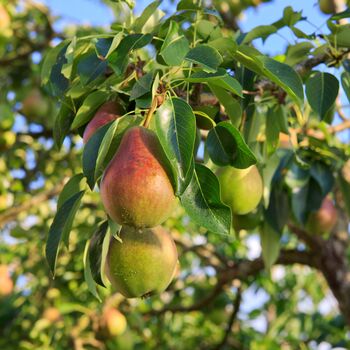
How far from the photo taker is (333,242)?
2334 millimetres

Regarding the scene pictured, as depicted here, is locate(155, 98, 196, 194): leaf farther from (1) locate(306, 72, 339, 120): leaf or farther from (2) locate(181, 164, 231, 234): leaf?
(1) locate(306, 72, 339, 120): leaf

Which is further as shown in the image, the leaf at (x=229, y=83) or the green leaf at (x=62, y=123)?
the green leaf at (x=62, y=123)

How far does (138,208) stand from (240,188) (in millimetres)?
364

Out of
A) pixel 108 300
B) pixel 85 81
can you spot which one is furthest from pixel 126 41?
pixel 108 300

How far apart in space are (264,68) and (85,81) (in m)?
0.29

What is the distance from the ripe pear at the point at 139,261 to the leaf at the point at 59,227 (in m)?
0.08

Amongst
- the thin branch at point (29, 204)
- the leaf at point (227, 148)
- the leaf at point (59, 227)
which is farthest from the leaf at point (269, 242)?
the thin branch at point (29, 204)

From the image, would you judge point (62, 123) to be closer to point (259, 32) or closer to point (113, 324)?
point (259, 32)

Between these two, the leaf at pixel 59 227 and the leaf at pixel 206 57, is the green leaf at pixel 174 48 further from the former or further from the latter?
the leaf at pixel 59 227

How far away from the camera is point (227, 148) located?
1020mm

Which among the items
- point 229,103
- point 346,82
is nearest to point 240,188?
point 229,103

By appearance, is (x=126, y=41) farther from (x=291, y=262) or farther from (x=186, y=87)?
(x=291, y=262)

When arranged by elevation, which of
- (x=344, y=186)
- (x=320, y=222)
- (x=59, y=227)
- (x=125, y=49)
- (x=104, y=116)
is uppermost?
(x=125, y=49)

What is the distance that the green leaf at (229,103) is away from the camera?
1070mm
